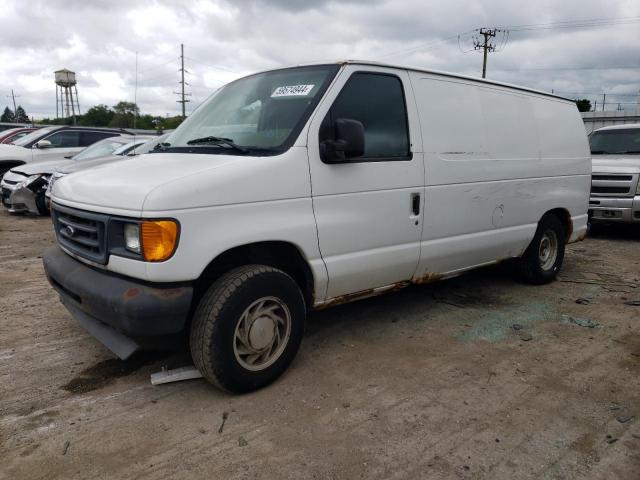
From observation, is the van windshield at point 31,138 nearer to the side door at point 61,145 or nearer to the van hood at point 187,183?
the side door at point 61,145

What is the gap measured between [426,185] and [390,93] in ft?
2.50

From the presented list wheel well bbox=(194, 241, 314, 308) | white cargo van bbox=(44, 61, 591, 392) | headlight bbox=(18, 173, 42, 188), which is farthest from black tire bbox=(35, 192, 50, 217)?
wheel well bbox=(194, 241, 314, 308)

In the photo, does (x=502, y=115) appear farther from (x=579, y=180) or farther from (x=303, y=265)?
(x=303, y=265)

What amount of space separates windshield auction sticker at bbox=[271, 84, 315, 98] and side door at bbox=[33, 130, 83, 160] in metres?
9.81

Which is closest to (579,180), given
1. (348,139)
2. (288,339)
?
(348,139)

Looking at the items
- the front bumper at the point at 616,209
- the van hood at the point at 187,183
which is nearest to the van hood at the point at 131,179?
the van hood at the point at 187,183

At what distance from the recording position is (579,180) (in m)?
6.00

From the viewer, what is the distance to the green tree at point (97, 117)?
6725 cm

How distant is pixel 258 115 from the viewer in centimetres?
373

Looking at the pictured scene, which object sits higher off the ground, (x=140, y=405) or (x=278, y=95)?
(x=278, y=95)

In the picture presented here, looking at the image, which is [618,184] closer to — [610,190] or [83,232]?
[610,190]

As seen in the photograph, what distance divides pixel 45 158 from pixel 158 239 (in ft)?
35.0

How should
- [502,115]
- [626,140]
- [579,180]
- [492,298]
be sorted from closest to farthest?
[502,115] < [492,298] < [579,180] < [626,140]

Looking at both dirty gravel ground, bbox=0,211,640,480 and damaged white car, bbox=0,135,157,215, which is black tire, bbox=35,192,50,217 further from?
dirty gravel ground, bbox=0,211,640,480
